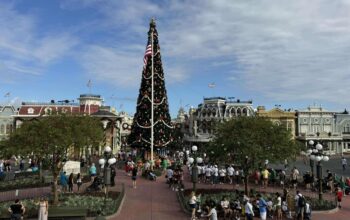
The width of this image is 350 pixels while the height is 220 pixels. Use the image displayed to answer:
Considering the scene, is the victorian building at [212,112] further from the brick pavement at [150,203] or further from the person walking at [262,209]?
the person walking at [262,209]

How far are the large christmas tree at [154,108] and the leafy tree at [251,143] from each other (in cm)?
1941

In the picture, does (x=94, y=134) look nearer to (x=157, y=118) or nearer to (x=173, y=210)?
(x=173, y=210)

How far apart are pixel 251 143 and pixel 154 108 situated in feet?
75.7

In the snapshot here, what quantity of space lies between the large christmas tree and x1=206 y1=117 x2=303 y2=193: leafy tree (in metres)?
19.4

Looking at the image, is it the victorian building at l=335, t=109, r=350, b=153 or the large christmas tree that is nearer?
the large christmas tree

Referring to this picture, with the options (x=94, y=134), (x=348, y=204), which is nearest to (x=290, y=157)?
(x=348, y=204)

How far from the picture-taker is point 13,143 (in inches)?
890

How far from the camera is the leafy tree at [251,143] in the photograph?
23.3 m

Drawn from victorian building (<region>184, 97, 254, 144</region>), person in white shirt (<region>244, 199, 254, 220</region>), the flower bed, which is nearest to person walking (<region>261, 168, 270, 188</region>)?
the flower bed

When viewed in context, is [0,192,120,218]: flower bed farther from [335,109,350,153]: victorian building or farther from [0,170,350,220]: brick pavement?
[335,109,350,153]: victorian building

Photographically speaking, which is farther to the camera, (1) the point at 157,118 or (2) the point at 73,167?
(1) the point at 157,118

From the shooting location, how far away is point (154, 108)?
148 feet

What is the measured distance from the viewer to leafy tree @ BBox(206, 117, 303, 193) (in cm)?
2331

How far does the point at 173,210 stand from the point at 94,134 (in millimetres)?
9373
